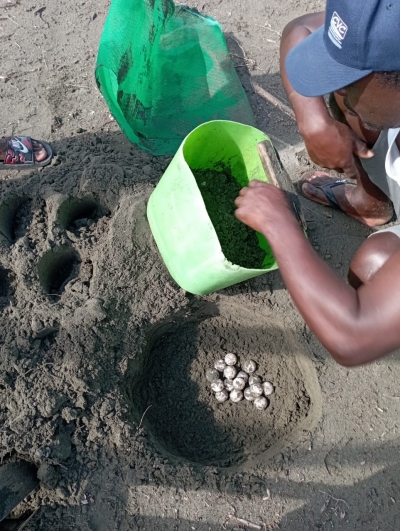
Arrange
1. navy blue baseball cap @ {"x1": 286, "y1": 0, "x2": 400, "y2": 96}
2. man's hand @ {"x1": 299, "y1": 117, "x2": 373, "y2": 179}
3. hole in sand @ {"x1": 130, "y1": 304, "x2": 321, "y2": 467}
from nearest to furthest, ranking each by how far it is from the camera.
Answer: navy blue baseball cap @ {"x1": 286, "y1": 0, "x2": 400, "y2": 96} → man's hand @ {"x1": 299, "y1": 117, "x2": 373, "y2": 179} → hole in sand @ {"x1": 130, "y1": 304, "x2": 321, "y2": 467}

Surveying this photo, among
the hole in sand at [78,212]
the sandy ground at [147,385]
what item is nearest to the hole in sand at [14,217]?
the sandy ground at [147,385]

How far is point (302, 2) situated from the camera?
3.64 metres

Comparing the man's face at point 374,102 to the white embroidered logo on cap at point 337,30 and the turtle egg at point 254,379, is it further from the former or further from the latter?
the turtle egg at point 254,379

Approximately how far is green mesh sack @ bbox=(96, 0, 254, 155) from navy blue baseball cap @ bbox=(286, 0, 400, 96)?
4.03 feet

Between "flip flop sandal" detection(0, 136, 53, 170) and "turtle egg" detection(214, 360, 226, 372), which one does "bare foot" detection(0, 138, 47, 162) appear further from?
"turtle egg" detection(214, 360, 226, 372)

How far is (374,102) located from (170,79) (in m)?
1.87

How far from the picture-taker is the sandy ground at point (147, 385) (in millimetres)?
2080

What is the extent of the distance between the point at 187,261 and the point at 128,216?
52 centimetres

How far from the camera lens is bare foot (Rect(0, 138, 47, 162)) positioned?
8.81 ft

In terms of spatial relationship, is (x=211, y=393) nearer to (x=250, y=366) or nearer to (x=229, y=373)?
(x=229, y=373)

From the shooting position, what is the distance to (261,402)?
2.40 m

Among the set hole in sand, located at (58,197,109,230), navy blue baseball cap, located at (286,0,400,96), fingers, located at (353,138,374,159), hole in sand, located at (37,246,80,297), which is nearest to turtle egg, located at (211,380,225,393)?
hole in sand, located at (37,246,80,297)

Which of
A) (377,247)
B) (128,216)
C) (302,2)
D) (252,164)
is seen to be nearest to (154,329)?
(128,216)

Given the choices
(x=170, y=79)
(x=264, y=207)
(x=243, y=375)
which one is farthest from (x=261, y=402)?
(x=170, y=79)
